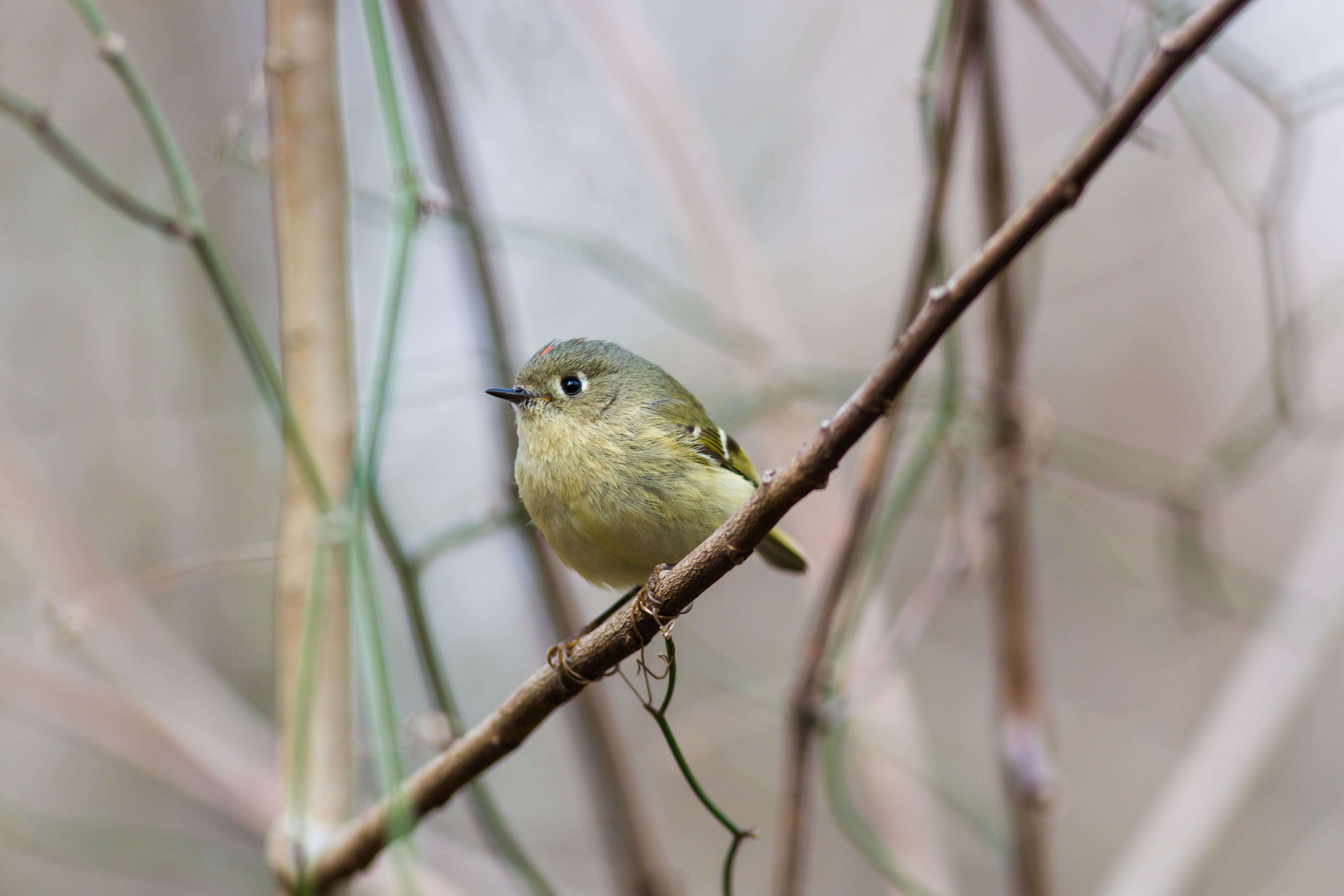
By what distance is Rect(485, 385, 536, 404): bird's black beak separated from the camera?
4.68 feet

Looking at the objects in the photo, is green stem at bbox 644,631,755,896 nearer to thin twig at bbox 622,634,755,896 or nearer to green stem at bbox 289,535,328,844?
thin twig at bbox 622,634,755,896

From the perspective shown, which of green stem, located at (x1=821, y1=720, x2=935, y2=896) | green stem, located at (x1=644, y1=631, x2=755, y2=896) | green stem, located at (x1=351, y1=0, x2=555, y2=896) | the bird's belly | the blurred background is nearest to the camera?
green stem, located at (x1=644, y1=631, x2=755, y2=896)

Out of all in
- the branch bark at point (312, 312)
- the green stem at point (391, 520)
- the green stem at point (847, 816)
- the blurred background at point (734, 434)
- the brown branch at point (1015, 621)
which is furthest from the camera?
the brown branch at point (1015, 621)

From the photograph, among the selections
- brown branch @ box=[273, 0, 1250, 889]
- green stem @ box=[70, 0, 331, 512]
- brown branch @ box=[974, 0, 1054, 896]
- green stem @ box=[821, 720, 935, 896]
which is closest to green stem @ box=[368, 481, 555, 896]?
green stem @ box=[70, 0, 331, 512]

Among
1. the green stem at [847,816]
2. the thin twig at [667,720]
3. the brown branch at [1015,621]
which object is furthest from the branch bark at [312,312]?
the brown branch at [1015,621]

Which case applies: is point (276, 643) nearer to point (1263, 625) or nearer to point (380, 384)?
point (380, 384)

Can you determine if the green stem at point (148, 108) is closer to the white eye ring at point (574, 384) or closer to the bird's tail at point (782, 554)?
the white eye ring at point (574, 384)

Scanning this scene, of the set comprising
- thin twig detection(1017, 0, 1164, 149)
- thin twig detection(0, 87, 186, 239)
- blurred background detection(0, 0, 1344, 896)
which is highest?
thin twig detection(1017, 0, 1164, 149)

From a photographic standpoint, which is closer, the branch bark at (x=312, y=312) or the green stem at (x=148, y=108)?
the green stem at (x=148, y=108)

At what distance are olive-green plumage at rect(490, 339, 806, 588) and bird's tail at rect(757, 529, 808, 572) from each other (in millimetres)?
18

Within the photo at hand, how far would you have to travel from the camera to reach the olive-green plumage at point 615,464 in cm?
137

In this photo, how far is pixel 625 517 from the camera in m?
1.36

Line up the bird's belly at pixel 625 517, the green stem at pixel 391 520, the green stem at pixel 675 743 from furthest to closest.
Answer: the bird's belly at pixel 625 517 → the green stem at pixel 391 520 → the green stem at pixel 675 743

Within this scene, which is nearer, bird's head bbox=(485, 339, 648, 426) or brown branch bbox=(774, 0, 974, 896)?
brown branch bbox=(774, 0, 974, 896)
